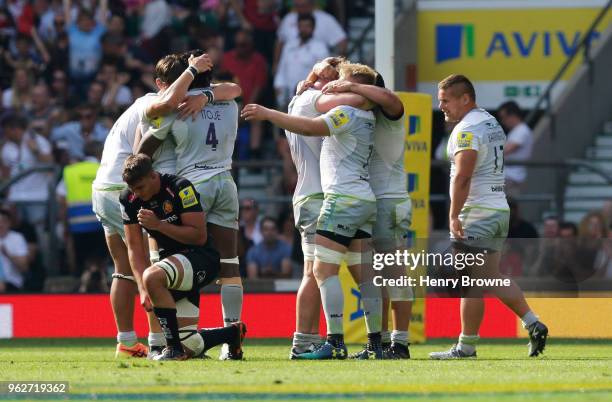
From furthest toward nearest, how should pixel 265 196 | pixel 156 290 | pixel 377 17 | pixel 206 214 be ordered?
1. pixel 265 196
2. pixel 377 17
3. pixel 206 214
4. pixel 156 290

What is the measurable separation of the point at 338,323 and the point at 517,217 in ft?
21.3

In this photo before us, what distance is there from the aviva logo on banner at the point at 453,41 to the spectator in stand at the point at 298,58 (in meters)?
1.79

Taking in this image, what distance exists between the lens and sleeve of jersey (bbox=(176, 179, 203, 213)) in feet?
34.0

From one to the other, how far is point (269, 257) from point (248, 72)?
3.49 meters

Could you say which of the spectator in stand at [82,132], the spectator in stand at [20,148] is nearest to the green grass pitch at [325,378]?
the spectator in stand at [82,132]

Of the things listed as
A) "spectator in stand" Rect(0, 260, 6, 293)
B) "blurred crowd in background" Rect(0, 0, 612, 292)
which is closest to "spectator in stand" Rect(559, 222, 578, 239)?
"blurred crowd in background" Rect(0, 0, 612, 292)

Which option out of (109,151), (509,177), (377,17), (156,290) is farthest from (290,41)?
(156,290)

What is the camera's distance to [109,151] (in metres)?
11.5

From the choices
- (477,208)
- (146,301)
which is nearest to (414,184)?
(477,208)

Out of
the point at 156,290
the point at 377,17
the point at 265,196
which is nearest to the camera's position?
the point at 156,290

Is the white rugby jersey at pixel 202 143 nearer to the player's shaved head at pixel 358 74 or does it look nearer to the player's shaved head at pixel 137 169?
the player's shaved head at pixel 137 169

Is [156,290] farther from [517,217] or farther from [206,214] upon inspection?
[517,217]

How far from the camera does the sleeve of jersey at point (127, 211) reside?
34.4 ft

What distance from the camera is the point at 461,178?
36.2 feet
